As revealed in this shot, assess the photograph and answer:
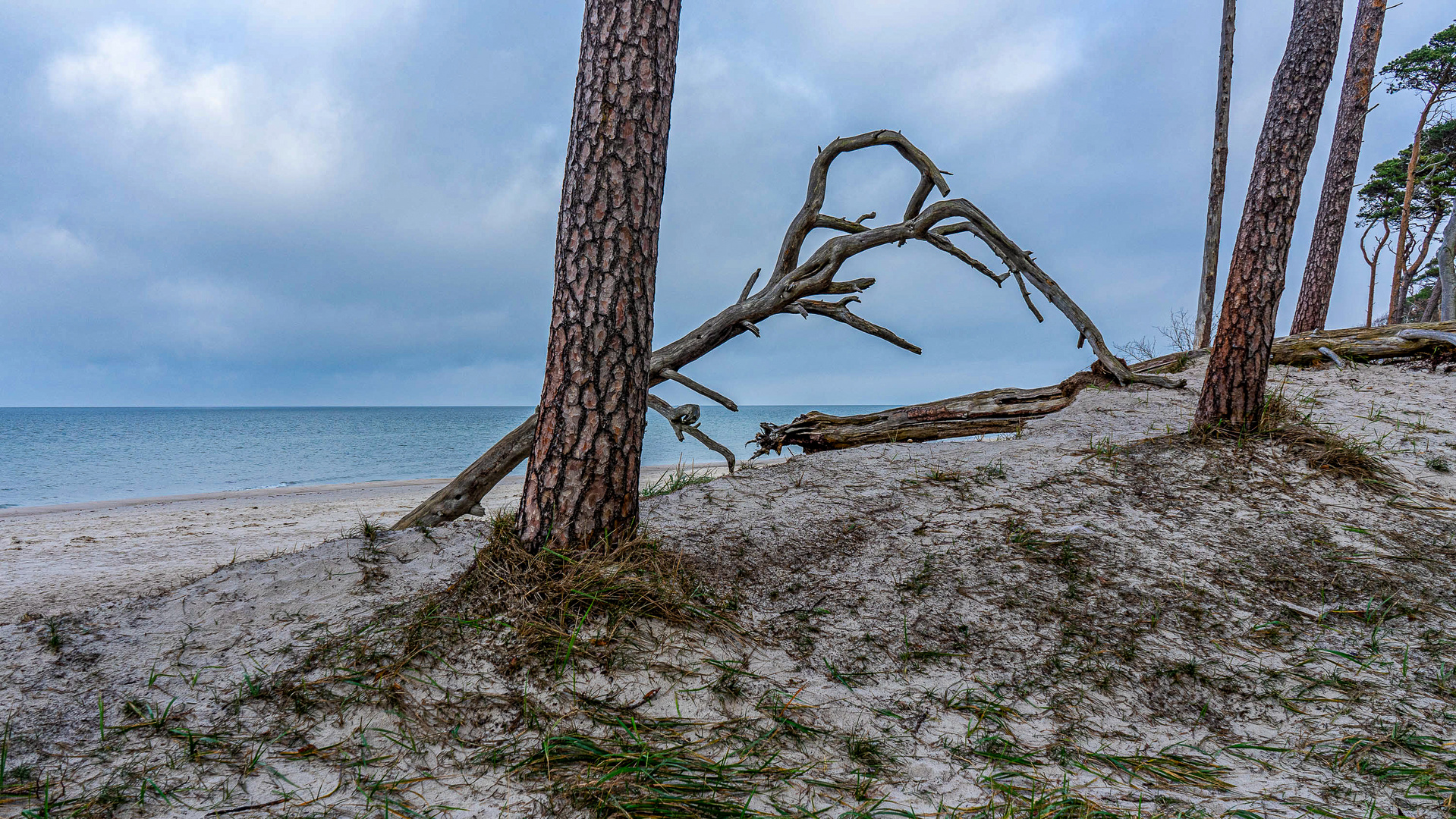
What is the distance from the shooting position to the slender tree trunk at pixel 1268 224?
4836mm

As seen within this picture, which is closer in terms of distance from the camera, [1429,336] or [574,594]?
[574,594]

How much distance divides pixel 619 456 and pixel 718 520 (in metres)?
1.21

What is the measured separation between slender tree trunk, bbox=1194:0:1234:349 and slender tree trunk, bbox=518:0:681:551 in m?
10.2

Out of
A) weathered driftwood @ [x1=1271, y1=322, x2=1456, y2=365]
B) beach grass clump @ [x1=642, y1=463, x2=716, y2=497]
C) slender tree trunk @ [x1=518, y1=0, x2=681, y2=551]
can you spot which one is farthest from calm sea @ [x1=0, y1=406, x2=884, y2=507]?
weathered driftwood @ [x1=1271, y1=322, x2=1456, y2=365]

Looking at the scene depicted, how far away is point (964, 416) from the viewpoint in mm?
6660

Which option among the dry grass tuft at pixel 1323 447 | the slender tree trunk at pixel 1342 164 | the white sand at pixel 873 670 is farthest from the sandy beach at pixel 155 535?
the slender tree trunk at pixel 1342 164

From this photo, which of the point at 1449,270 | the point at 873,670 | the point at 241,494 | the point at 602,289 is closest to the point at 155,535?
the point at 241,494

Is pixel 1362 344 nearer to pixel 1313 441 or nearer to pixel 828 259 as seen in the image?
pixel 1313 441

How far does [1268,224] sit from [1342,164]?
21.7 ft

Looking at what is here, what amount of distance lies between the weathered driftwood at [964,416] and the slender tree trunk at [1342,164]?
1580 mm

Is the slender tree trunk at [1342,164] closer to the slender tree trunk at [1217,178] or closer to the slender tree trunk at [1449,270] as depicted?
the slender tree trunk at [1217,178]

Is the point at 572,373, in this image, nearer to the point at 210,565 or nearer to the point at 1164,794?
→ the point at 1164,794

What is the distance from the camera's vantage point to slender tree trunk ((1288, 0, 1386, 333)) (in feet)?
29.3

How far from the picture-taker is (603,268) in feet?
9.16
